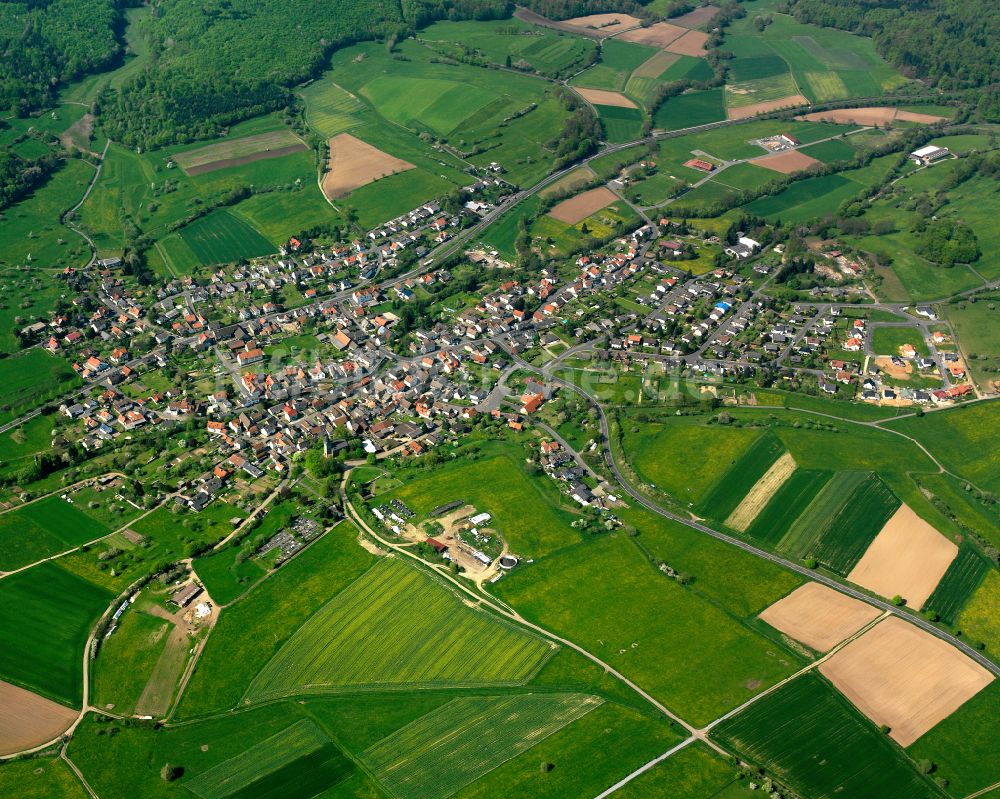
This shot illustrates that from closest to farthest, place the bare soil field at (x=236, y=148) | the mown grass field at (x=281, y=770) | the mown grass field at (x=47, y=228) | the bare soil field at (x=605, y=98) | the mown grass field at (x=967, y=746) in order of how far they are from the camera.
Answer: the mown grass field at (x=281, y=770) < the mown grass field at (x=967, y=746) < the mown grass field at (x=47, y=228) < the bare soil field at (x=236, y=148) < the bare soil field at (x=605, y=98)

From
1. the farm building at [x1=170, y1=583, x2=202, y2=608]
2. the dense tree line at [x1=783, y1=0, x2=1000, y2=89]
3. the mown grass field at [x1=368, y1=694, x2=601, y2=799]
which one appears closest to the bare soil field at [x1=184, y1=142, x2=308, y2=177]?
the farm building at [x1=170, y1=583, x2=202, y2=608]

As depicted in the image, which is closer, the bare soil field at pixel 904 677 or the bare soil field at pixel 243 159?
the bare soil field at pixel 904 677

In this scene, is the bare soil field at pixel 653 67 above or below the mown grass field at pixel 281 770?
above

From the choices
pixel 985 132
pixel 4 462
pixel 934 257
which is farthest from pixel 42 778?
pixel 985 132

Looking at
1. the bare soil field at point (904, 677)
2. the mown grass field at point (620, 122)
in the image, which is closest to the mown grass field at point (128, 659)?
the bare soil field at point (904, 677)

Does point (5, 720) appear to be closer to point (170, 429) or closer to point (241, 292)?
point (170, 429)

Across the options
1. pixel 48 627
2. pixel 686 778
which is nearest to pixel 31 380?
pixel 48 627

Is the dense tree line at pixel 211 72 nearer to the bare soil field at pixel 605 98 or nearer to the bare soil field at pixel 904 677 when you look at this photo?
the bare soil field at pixel 605 98
